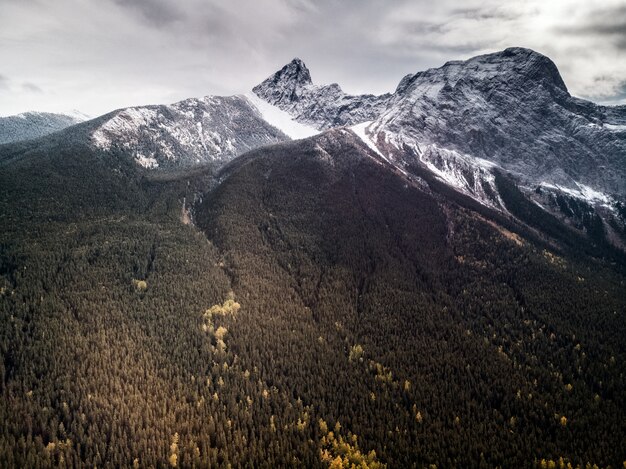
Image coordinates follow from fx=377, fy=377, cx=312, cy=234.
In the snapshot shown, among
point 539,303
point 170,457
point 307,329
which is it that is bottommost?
point 170,457

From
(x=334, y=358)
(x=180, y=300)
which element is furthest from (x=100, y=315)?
(x=334, y=358)

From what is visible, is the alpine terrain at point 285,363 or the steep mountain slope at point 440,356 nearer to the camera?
the alpine terrain at point 285,363

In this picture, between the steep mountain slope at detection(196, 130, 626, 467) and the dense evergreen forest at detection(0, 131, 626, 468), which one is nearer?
the dense evergreen forest at detection(0, 131, 626, 468)

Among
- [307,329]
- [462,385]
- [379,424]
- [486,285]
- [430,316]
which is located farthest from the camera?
[486,285]

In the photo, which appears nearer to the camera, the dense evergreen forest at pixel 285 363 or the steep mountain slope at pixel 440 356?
the dense evergreen forest at pixel 285 363

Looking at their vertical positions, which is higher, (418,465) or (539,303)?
(539,303)

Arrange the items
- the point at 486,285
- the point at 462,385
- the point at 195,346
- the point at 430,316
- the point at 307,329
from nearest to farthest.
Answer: the point at 462,385 < the point at 195,346 < the point at 307,329 < the point at 430,316 < the point at 486,285

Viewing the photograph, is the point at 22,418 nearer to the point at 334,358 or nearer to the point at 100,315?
the point at 100,315

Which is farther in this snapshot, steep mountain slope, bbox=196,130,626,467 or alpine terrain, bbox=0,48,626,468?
steep mountain slope, bbox=196,130,626,467
